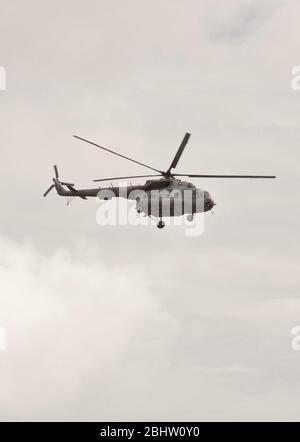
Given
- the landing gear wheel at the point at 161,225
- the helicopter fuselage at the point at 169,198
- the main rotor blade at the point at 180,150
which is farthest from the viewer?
the landing gear wheel at the point at 161,225

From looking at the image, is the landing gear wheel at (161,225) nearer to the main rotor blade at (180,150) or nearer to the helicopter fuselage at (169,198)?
the helicopter fuselage at (169,198)

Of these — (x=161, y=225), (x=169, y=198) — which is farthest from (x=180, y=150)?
(x=161, y=225)

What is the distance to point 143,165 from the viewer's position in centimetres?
6756

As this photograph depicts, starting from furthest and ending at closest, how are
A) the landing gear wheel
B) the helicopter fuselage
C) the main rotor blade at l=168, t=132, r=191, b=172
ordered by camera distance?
the landing gear wheel
the helicopter fuselage
the main rotor blade at l=168, t=132, r=191, b=172

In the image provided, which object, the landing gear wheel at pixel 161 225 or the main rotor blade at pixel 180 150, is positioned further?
the landing gear wheel at pixel 161 225

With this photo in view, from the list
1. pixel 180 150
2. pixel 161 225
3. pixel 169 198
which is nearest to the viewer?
pixel 180 150

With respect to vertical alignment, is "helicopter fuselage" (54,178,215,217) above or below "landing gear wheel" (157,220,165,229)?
above

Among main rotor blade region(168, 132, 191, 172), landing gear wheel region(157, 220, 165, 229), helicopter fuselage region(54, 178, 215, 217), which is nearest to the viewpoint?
main rotor blade region(168, 132, 191, 172)

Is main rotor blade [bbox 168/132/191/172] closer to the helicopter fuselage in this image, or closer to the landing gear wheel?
the helicopter fuselage

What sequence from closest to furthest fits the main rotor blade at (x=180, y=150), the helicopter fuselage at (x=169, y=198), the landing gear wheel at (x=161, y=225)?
1. the main rotor blade at (x=180, y=150)
2. the helicopter fuselage at (x=169, y=198)
3. the landing gear wheel at (x=161, y=225)

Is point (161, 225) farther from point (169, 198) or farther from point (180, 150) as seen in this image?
point (180, 150)
